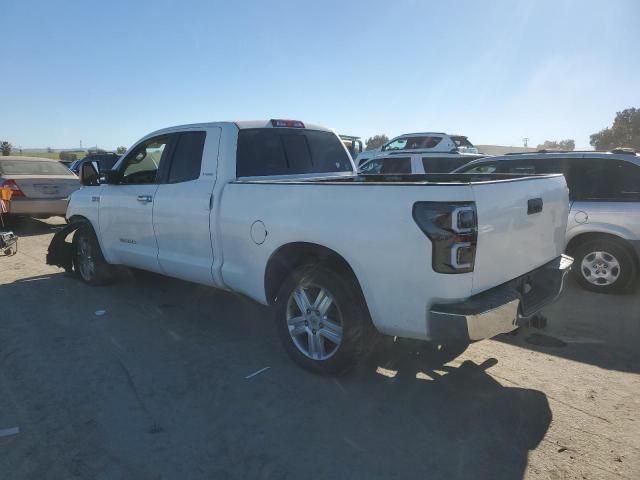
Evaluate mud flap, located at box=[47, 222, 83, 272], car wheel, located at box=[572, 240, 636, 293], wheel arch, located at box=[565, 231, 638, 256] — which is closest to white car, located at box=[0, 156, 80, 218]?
mud flap, located at box=[47, 222, 83, 272]

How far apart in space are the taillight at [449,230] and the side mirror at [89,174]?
4.72 m

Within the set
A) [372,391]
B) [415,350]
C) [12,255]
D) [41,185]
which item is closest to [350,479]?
[372,391]

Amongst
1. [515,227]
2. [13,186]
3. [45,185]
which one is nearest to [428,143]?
[45,185]

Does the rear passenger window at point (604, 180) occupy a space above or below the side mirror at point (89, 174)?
below

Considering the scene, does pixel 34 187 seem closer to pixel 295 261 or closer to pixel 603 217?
pixel 295 261

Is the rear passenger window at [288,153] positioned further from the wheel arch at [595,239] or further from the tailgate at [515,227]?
the wheel arch at [595,239]

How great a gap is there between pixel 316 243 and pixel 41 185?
9.51 metres

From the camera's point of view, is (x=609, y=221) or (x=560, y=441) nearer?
(x=560, y=441)

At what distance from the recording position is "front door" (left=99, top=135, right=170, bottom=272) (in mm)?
5141

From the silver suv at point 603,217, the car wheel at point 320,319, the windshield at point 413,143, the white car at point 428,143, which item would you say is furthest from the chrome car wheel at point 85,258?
the windshield at point 413,143

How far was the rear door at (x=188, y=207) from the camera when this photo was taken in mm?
4410

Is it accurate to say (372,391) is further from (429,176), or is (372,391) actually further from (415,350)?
(429,176)

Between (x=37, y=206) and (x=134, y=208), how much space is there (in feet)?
21.6

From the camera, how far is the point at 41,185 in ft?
34.6
